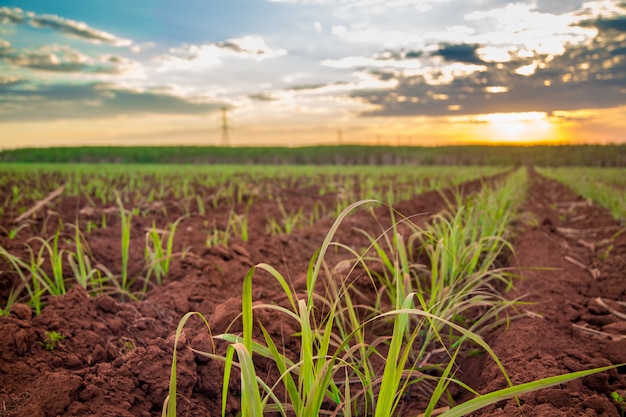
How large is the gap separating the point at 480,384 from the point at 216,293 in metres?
1.51

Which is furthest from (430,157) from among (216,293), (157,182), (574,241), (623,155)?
(216,293)

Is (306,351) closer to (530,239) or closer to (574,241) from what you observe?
(530,239)

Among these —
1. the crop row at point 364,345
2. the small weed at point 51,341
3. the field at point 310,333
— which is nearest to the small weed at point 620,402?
the field at point 310,333

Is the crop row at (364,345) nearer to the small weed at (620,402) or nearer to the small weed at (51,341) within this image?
the small weed at (620,402)

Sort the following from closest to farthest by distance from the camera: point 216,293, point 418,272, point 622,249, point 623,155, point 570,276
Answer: point 216,293
point 418,272
point 570,276
point 622,249
point 623,155

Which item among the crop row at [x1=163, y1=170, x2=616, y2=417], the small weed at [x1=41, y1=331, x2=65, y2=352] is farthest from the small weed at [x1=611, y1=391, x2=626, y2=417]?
the small weed at [x1=41, y1=331, x2=65, y2=352]

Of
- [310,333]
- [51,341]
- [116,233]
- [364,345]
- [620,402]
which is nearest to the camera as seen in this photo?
[310,333]

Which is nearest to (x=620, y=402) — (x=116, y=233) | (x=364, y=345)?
(x=364, y=345)

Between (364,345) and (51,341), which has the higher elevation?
(364,345)

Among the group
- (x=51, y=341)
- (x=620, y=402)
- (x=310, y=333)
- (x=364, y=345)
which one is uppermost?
(x=310, y=333)

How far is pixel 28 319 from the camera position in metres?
2.23

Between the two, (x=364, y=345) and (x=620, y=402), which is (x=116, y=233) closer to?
(x=364, y=345)

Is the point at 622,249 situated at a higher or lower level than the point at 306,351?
lower

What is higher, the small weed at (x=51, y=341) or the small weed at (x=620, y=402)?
the small weed at (x=51, y=341)
